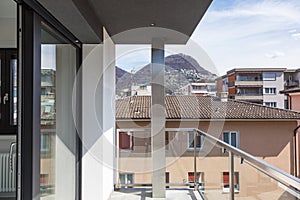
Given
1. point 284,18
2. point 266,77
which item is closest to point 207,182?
point 266,77

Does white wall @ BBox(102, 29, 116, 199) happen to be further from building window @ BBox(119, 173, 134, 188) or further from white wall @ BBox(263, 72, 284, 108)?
white wall @ BBox(263, 72, 284, 108)

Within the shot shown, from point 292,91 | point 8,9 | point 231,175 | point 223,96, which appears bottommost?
point 231,175

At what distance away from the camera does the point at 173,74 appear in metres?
5.16

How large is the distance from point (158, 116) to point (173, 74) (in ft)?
2.74

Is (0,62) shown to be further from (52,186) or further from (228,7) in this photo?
(228,7)

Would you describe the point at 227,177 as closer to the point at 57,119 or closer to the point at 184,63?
the point at 57,119

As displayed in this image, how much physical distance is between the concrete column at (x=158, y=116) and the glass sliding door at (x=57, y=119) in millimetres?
1453

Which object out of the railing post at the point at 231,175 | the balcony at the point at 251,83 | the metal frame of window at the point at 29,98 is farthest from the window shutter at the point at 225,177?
the balcony at the point at 251,83

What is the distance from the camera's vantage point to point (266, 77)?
24.8 ft

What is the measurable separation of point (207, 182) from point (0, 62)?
3.32m

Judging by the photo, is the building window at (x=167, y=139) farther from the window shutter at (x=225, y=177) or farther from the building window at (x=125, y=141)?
the window shutter at (x=225, y=177)

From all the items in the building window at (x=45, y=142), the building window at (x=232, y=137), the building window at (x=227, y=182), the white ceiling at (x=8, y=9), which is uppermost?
the white ceiling at (x=8, y=9)

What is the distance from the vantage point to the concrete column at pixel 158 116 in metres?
4.66

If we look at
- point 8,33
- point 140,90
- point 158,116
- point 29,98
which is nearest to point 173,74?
point 140,90
